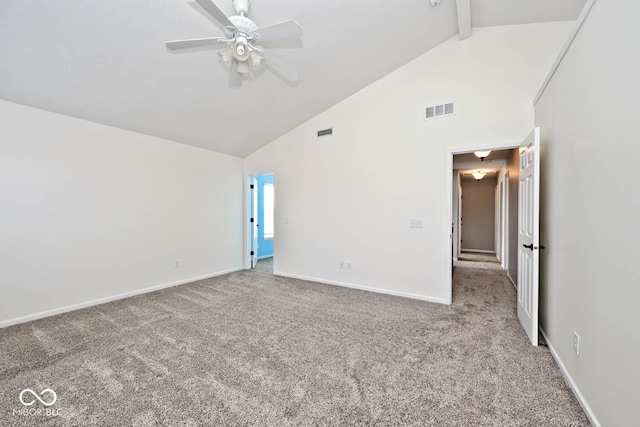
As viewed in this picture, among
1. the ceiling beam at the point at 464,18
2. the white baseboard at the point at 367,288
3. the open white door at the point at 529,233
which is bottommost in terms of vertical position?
the white baseboard at the point at 367,288

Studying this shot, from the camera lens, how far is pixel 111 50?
8.11 feet

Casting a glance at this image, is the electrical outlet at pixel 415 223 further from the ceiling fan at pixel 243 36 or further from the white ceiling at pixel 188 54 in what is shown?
the ceiling fan at pixel 243 36

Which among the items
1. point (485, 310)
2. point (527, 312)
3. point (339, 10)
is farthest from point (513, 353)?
point (339, 10)

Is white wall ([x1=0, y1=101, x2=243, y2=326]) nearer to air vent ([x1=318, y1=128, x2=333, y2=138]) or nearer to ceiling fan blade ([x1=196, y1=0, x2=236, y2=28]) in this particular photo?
air vent ([x1=318, y1=128, x2=333, y2=138])

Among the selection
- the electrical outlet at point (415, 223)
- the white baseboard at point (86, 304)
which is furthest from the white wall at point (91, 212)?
the electrical outlet at point (415, 223)

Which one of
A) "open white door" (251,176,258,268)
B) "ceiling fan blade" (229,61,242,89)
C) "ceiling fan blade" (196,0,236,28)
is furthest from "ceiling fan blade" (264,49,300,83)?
"open white door" (251,176,258,268)

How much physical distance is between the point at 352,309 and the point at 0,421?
2.90m

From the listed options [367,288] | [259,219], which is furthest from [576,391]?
[259,219]

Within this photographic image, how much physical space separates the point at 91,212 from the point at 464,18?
17.0ft

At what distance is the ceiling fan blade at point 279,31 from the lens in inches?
75.7

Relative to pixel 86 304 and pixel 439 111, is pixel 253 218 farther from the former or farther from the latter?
pixel 439 111

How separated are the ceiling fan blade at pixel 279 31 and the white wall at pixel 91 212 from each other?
2.88 m

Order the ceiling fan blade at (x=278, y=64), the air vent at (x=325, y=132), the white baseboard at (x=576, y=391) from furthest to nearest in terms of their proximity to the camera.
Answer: the air vent at (x=325, y=132) → the ceiling fan blade at (x=278, y=64) → the white baseboard at (x=576, y=391)

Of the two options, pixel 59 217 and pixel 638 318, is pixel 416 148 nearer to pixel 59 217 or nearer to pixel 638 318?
pixel 638 318
